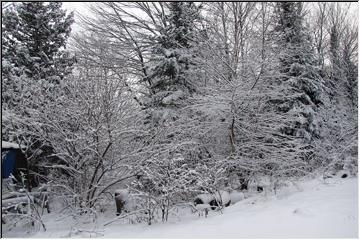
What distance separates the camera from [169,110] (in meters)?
11.7

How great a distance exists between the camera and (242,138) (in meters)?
11.5

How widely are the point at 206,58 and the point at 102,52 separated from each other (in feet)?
19.6

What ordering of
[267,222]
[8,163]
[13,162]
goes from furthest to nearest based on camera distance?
[13,162] → [8,163] → [267,222]

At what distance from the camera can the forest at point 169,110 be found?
8.84m

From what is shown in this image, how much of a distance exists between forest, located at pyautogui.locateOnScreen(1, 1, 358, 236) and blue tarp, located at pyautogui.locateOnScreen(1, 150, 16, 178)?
1.37ft

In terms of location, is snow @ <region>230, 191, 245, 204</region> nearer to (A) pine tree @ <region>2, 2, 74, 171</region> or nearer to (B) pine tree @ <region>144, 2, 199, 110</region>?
(B) pine tree @ <region>144, 2, 199, 110</region>

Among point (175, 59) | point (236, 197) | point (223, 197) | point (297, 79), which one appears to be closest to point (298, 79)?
point (297, 79)

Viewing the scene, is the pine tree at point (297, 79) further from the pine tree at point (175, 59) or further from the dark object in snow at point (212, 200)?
the dark object in snow at point (212, 200)

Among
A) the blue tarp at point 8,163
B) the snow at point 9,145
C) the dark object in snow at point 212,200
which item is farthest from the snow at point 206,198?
the blue tarp at point 8,163

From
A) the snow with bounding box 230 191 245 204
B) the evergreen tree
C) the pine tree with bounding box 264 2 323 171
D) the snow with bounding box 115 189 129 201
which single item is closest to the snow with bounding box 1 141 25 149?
the snow with bounding box 115 189 129 201

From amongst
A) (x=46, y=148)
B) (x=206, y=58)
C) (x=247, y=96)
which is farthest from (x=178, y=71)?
(x=46, y=148)

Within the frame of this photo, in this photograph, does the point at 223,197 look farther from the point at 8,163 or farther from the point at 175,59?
the point at 8,163

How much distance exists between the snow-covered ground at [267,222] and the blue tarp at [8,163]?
213 cm

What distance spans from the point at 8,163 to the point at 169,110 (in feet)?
16.5
